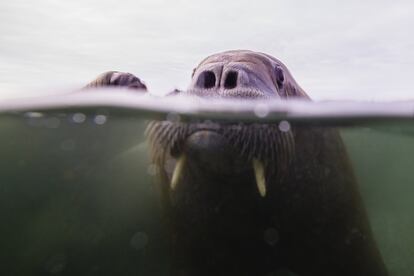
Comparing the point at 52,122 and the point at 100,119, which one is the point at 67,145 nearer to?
the point at 52,122

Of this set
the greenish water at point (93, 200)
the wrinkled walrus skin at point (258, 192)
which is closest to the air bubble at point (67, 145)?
the greenish water at point (93, 200)

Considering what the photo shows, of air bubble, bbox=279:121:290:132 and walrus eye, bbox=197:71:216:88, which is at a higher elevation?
walrus eye, bbox=197:71:216:88

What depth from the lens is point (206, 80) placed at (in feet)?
14.1

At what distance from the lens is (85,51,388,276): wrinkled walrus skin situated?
13.2 feet

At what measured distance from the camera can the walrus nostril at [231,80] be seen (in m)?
4.18

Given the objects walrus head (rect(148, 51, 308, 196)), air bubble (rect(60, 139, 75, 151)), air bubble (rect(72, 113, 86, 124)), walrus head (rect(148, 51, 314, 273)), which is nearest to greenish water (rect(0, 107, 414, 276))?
air bubble (rect(60, 139, 75, 151))

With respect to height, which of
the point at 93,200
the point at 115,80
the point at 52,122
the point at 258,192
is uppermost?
the point at 115,80

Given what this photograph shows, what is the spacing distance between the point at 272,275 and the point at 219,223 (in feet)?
3.62

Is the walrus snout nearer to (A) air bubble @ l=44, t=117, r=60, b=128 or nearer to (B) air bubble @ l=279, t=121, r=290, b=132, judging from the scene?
(B) air bubble @ l=279, t=121, r=290, b=132

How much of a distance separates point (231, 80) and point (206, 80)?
0.81 ft

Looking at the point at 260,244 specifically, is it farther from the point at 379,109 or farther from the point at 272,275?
the point at 379,109

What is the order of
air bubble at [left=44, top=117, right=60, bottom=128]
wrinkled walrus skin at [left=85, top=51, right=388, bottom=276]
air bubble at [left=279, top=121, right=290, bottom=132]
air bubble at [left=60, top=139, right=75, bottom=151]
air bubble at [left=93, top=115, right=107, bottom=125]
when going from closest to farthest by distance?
wrinkled walrus skin at [left=85, top=51, right=388, bottom=276] < air bubble at [left=279, top=121, right=290, bottom=132] < air bubble at [left=93, top=115, right=107, bottom=125] < air bubble at [left=44, top=117, right=60, bottom=128] < air bubble at [left=60, top=139, right=75, bottom=151]

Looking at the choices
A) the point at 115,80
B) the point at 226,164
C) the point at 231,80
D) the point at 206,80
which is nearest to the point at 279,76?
the point at 231,80

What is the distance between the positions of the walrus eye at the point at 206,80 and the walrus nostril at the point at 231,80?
13 cm
